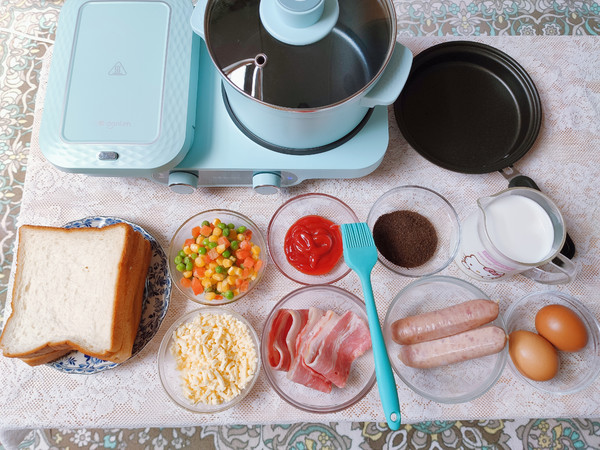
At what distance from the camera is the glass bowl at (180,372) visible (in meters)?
0.90

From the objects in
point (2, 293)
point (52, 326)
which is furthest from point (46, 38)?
point (52, 326)

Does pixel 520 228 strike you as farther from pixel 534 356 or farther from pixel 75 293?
pixel 75 293

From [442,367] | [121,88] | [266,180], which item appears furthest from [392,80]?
[442,367]

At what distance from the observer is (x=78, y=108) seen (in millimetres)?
826

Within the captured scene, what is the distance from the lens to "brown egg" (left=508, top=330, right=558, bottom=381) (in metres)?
0.88

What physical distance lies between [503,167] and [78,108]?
947mm

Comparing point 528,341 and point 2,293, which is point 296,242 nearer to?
point 528,341

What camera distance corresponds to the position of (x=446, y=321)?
0.90 metres

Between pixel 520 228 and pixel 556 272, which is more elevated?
pixel 520 228

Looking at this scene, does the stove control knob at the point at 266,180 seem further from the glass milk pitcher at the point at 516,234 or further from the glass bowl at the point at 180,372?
the glass milk pitcher at the point at 516,234

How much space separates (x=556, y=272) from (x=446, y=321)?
292 mm

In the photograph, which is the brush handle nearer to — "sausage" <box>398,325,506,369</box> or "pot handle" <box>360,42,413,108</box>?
"sausage" <box>398,325,506,369</box>

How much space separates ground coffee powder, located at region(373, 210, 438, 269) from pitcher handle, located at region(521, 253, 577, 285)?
236mm

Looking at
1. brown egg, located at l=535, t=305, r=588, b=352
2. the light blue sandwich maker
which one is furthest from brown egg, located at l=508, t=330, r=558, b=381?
the light blue sandwich maker
